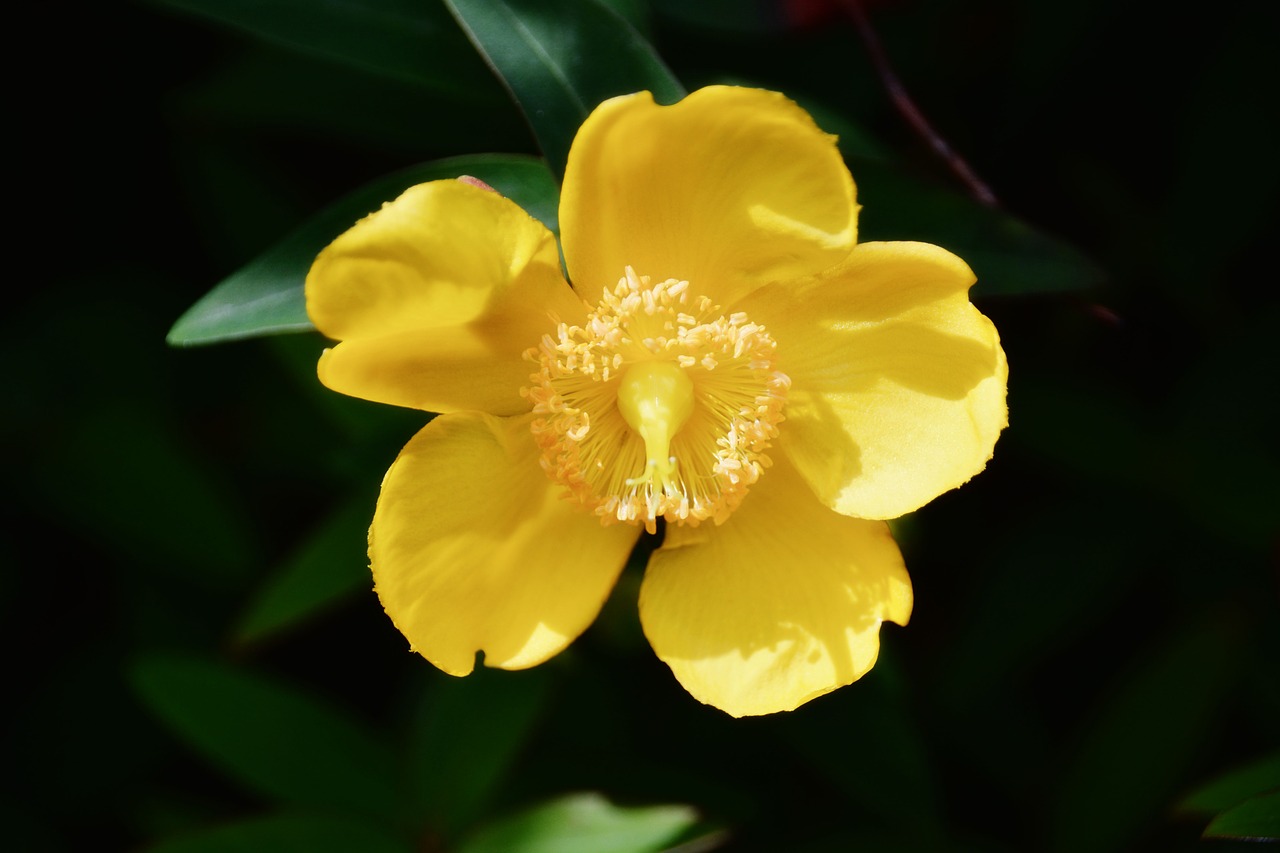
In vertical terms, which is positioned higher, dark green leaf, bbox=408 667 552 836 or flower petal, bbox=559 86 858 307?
flower petal, bbox=559 86 858 307

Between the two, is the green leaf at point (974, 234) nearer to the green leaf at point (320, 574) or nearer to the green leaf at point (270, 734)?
the green leaf at point (320, 574)

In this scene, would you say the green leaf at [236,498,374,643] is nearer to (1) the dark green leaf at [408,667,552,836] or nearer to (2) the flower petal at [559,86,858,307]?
(1) the dark green leaf at [408,667,552,836]

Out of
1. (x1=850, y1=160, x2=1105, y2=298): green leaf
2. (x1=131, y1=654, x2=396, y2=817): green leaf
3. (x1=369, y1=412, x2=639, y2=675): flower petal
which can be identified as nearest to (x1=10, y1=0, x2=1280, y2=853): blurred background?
(x1=131, y1=654, x2=396, y2=817): green leaf

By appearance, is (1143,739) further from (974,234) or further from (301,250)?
(301,250)

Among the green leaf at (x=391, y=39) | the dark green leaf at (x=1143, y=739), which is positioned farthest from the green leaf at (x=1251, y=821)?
the green leaf at (x=391, y=39)

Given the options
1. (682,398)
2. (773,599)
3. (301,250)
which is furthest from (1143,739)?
(301,250)

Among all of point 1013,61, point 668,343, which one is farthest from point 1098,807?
point 1013,61

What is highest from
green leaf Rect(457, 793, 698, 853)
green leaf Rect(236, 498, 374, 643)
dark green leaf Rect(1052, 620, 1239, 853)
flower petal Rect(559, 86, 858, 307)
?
flower petal Rect(559, 86, 858, 307)
